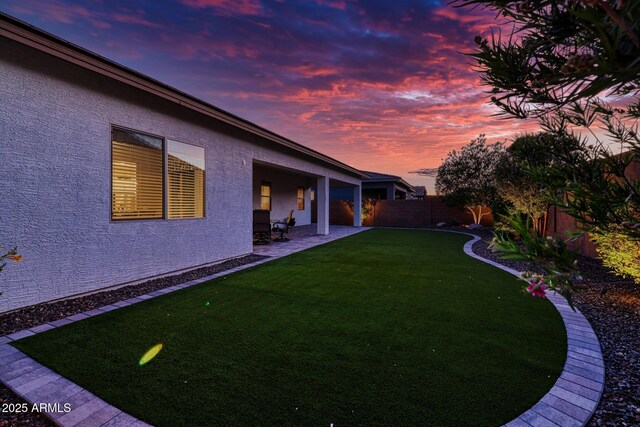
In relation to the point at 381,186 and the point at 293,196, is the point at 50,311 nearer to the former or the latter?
the point at 293,196

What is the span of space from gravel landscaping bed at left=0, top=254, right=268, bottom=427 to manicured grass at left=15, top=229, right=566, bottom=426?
1.23 feet

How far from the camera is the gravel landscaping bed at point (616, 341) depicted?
222cm

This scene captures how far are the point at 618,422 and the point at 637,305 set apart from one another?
3.75 metres

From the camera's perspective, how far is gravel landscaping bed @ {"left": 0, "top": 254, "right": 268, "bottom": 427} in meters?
2.14

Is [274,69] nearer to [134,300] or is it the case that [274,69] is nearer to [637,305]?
[134,300]

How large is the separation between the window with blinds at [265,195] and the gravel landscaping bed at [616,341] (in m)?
13.1

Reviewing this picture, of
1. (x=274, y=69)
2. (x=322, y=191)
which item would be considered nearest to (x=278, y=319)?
(x=274, y=69)

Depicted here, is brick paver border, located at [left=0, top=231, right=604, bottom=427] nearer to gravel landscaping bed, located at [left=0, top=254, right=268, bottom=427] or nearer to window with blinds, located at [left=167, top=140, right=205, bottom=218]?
gravel landscaping bed, located at [left=0, top=254, right=268, bottom=427]

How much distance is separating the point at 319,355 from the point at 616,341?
354 cm

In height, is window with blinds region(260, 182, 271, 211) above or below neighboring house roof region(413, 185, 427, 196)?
below

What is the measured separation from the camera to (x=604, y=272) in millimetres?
6621

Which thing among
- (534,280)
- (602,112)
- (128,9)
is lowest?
(534,280)

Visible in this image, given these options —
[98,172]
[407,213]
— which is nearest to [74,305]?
[98,172]

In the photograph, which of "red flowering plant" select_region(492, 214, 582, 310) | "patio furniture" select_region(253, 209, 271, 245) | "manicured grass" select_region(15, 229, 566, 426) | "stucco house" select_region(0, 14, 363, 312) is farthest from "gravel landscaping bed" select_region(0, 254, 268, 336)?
"red flowering plant" select_region(492, 214, 582, 310)
